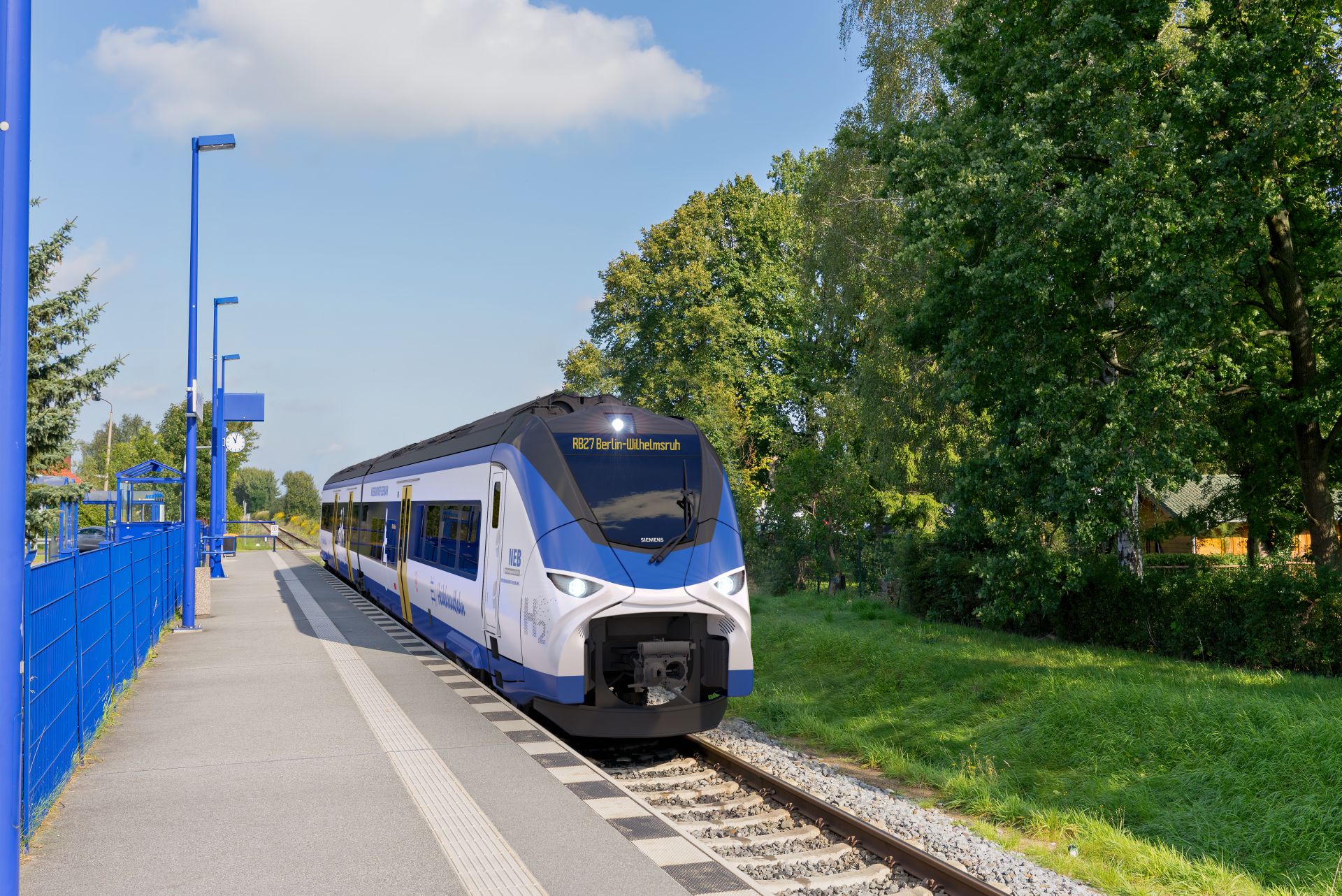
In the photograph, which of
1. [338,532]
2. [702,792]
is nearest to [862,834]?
[702,792]

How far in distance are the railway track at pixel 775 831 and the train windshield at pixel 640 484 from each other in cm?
215

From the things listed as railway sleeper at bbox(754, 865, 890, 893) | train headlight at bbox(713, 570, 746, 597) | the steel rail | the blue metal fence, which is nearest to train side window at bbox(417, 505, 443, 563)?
the blue metal fence

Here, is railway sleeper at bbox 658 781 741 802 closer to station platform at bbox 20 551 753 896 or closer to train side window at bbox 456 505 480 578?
station platform at bbox 20 551 753 896

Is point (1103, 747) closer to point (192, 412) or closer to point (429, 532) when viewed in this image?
point (429, 532)

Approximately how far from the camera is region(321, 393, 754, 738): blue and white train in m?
9.72

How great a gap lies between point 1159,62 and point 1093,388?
15.8ft

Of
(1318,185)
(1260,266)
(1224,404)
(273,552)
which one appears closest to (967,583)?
(1224,404)

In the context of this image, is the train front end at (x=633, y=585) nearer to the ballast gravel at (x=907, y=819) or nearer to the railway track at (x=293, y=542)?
the ballast gravel at (x=907, y=819)

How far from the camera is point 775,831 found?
7.77 meters

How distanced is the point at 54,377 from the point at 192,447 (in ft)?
29.5

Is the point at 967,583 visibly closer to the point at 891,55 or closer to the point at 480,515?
the point at 480,515

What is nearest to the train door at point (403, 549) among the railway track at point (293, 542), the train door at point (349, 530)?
the train door at point (349, 530)

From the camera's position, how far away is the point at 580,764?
8.82 m

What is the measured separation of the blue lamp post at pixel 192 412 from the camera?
59.5ft
